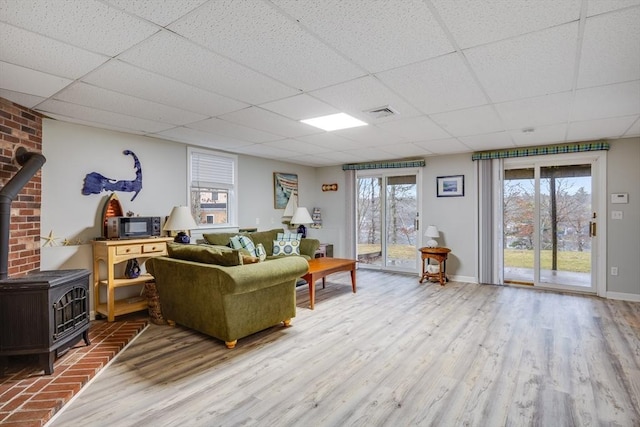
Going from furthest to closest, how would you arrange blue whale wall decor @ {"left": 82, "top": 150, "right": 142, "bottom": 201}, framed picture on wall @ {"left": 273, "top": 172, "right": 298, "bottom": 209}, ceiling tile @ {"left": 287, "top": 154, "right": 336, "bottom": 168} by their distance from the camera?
framed picture on wall @ {"left": 273, "top": 172, "right": 298, "bottom": 209} → ceiling tile @ {"left": 287, "top": 154, "right": 336, "bottom": 168} → blue whale wall decor @ {"left": 82, "top": 150, "right": 142, "bottom": 201}

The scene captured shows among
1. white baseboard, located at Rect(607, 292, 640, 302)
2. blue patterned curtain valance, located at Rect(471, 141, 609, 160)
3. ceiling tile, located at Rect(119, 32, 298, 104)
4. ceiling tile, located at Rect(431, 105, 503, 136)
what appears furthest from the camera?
blue patterned curtain valance, located at Rect(471, 141, 609, 160)

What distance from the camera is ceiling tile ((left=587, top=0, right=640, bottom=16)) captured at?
60.2 inches

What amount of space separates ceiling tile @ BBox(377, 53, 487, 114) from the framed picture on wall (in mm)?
3625

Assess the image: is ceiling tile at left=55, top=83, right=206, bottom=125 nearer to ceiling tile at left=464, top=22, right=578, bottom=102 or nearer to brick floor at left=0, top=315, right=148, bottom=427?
brick floor at left=0, top=315, right=148, bottom=427

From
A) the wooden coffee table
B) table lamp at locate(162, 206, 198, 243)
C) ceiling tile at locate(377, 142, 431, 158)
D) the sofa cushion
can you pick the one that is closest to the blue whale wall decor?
table lamp at locate(162, 206, 198, 243)

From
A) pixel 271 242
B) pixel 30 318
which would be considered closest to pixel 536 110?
pixel 271 242

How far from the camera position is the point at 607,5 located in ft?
5.11

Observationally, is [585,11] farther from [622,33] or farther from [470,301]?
[470,301]

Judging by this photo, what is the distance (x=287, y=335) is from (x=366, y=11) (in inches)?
111

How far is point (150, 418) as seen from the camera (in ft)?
6.46

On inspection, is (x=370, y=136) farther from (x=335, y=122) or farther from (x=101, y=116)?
(x=101, y=116)

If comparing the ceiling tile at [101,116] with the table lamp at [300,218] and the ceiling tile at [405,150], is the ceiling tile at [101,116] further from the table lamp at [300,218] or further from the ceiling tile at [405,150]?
the ceiling tile at [405,150]

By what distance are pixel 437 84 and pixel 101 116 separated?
3.21m

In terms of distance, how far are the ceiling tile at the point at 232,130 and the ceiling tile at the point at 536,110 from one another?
2.63 metres
